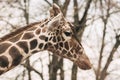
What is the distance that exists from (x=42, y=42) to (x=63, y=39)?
381mm

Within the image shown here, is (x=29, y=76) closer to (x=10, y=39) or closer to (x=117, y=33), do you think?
(x=117, y=33)

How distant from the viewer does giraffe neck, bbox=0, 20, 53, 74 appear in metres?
6.59

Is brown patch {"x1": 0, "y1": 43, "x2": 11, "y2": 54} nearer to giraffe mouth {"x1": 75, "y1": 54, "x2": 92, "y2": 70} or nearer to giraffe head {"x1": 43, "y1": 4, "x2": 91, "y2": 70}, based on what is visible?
giraffe head {"x1": 43, "y1": 4, "x2": 91, "y2": 70}

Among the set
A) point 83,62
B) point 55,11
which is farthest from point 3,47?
point 83,62

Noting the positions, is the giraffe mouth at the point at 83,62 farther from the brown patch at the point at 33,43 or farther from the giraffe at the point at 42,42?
the brown patch at the point at 33,43

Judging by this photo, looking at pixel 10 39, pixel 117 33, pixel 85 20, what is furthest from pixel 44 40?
pixel 117 33

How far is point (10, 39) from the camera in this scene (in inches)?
267

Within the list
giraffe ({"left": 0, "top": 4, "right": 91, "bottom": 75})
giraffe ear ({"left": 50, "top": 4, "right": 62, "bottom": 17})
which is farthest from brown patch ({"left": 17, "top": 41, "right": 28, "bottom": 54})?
giraffe ear ({"left": 50, "top": 4, "right": 62, "bottom": 17})

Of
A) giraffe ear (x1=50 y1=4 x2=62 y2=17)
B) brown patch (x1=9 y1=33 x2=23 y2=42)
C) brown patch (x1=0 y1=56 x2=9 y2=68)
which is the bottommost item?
brown patch (x1=0 y1=56 x2=9 y2=68)

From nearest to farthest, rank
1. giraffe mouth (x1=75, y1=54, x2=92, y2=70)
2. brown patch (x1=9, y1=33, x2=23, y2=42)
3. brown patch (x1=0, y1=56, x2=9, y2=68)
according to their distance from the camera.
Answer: brown patch (x1=0, y1=56, x2=9, y2=68), brown patch (x1=9, y1=33, x2=23, y2=42), giraffe mouth (x1=75, y1=54, x2=92, y2=70)

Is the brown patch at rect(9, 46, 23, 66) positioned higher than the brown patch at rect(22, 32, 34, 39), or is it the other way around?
the brown patch at rect(22, 32, 34, 39)

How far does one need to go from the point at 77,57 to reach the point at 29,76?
11.7 metres

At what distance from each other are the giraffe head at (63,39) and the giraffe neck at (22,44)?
123mm

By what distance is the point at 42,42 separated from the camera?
22.7ft
